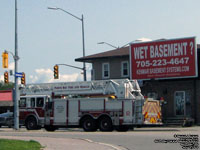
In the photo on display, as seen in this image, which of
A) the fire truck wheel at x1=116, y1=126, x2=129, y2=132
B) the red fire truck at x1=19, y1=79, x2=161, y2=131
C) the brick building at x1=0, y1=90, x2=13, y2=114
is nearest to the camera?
the red fire truck at x1=19, y1=79, x2=161, y2=131

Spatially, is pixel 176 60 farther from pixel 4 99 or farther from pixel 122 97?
pixel 4 99

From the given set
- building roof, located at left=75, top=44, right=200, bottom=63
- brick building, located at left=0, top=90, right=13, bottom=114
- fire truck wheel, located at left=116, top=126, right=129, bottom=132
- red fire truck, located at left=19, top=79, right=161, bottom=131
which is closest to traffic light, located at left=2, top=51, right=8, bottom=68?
red fire truck, located at left=19, top=79, right=161, bottom=131

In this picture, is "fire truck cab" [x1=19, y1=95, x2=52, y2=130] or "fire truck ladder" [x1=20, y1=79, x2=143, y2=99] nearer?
"fire truck ladder" [x1=20, y1=79, x2=143, y2=99]

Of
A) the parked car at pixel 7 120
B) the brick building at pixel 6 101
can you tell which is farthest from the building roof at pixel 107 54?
the brick building at pixel 6 101

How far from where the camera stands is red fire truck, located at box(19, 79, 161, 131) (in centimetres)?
2983

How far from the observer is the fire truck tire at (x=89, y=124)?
30695mm

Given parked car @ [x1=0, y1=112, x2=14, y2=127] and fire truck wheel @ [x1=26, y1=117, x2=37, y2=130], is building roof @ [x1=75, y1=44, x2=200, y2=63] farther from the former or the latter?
fire truck wheel @ [x1=26, y1=117, x2=37, y2=130]

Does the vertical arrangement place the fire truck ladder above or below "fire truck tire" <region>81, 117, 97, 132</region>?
above

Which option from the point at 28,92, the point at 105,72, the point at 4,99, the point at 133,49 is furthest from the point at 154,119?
the point at 4,99

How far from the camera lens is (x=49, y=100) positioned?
32.9m

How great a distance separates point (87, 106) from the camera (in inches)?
1217

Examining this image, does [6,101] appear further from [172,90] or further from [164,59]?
[164,59]

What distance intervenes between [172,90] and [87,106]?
14030 mm

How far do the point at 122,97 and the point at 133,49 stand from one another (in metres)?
13.5
